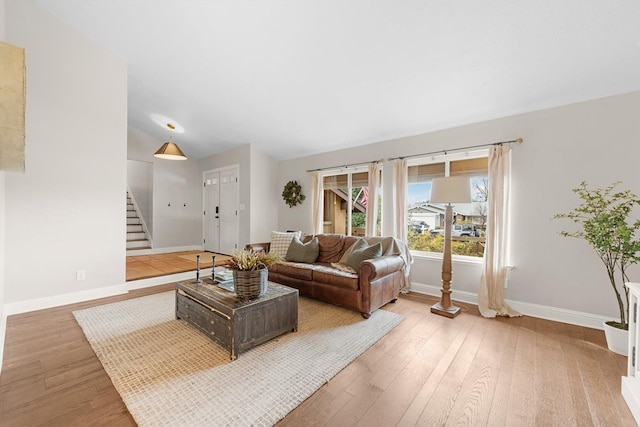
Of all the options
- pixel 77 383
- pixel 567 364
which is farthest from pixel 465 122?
pixel 77 383

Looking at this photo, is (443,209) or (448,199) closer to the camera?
(448,199)

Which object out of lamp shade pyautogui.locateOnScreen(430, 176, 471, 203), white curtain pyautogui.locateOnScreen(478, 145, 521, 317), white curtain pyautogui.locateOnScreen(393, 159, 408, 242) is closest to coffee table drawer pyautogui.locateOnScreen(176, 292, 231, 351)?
lamp shade pyautogui.locateOnScreen(430, 176, 471, 203)

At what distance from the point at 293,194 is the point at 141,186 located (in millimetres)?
4749

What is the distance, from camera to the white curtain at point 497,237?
3.19m

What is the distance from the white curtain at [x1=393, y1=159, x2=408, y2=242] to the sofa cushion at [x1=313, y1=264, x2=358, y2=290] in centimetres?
131

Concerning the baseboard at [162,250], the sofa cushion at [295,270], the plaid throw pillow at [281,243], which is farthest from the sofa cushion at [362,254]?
the baseboard at [162,250]

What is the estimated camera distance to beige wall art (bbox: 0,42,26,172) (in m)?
0.72

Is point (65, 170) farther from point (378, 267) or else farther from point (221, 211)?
point (378, 267)

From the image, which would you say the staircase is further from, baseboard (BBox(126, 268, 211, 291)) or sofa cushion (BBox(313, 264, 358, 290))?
sofa cushion (BBox(313, 264, 358, 290))

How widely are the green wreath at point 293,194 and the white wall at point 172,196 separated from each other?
3.00 m

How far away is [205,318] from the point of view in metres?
2.38

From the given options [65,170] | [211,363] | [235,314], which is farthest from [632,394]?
[65,170]

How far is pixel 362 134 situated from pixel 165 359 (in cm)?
387

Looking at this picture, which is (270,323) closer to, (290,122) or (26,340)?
(26,340)
